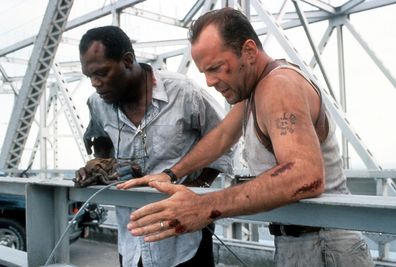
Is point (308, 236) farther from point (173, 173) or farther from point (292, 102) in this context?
point (173, 173)

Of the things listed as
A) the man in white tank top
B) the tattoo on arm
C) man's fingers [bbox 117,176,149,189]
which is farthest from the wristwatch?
the tattoo on arm

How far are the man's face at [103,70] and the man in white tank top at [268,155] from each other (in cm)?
71

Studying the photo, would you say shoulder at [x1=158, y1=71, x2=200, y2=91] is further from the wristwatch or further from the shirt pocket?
the wristwatch

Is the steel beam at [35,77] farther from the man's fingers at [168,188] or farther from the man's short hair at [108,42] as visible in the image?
the man's fingers at [168,188]

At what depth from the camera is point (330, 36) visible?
8.38 meters

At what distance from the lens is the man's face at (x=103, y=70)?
226cm

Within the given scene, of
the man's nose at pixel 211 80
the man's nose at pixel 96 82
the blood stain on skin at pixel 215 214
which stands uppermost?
the man's nose at pixel 96 82

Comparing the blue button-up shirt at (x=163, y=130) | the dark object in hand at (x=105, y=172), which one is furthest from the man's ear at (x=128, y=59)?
the dark object in hand at (x=105, y=172)

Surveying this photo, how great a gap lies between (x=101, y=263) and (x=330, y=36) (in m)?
6.01

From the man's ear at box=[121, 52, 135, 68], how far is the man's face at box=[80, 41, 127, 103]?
19mm

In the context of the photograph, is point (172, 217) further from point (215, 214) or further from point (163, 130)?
point (163, 130)

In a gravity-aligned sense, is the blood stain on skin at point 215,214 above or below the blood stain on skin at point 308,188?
below

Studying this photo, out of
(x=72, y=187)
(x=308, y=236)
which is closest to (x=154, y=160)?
(x=72, y=187)

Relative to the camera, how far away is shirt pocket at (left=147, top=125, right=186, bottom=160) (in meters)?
2.31
